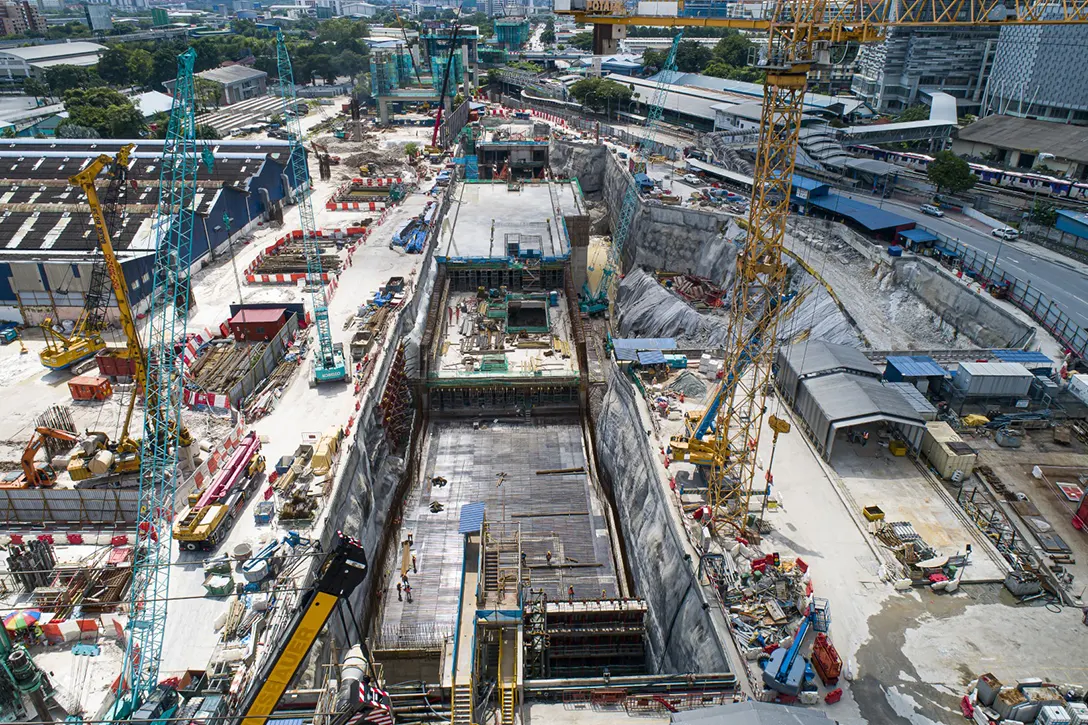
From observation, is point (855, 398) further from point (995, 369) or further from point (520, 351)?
point (520, 351)

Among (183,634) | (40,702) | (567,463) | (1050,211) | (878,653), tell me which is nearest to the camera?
(40,702)

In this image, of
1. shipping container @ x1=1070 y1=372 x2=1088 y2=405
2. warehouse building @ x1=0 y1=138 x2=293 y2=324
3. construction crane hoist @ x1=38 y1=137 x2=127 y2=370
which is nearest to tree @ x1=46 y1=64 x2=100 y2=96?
warehouse building @ x1=0 y1=138 x2=293 y2=324

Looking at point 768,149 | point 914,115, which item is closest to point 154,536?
point 768,149

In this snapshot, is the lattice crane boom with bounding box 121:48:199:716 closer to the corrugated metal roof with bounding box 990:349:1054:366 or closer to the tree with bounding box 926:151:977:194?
the corrugated metal roof with bounding box 990:349:1054:366

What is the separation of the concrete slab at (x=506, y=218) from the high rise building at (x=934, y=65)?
71389mm

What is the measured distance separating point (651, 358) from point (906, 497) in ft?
49.5

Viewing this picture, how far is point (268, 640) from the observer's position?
946 inches

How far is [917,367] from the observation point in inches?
1425

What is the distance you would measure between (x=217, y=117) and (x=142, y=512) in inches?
4812

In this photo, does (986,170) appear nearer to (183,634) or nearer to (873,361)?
(873,361)

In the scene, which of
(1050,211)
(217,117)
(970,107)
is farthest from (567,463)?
(217,117)

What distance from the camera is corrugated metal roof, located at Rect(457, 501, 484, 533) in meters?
28.4

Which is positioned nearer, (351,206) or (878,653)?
(878,653)

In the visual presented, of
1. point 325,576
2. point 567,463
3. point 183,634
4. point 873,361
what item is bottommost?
point 567,463
